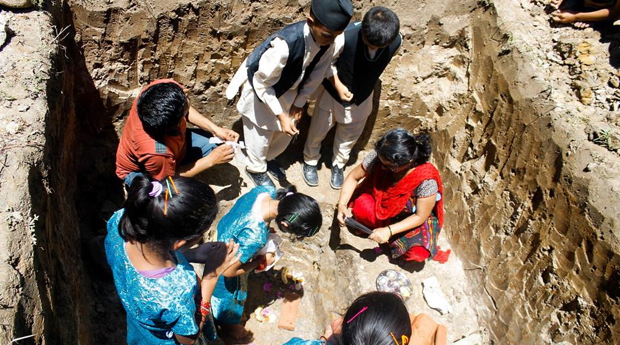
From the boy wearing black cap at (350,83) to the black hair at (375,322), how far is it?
1.82 m

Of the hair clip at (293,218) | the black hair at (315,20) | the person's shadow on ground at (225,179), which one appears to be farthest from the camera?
the person's shadow on ground at (225,179)

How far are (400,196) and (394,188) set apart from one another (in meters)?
0.08

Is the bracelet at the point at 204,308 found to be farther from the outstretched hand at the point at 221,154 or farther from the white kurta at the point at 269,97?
the white kurta at the point at 269,97

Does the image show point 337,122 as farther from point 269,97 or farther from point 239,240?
point 239,240

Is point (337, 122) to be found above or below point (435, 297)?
above

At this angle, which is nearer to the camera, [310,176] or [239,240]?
[239,240]

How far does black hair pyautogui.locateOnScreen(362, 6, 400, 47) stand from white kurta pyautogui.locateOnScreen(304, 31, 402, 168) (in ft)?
1.56

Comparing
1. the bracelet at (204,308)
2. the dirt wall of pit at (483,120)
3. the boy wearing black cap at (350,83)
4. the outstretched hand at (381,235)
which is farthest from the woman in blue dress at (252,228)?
the dirt wall of pit at (483,120)

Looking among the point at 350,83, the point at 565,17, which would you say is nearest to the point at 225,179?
the point at 350,83

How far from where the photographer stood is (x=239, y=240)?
2871mm

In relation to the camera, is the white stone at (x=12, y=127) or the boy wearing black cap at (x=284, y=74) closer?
the white stone at (x=12, y=127)

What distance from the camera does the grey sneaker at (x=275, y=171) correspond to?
4.45 metres

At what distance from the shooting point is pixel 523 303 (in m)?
3.23

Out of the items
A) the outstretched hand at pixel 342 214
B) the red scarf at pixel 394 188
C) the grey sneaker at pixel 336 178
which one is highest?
the red scarf at pixel 394 188
